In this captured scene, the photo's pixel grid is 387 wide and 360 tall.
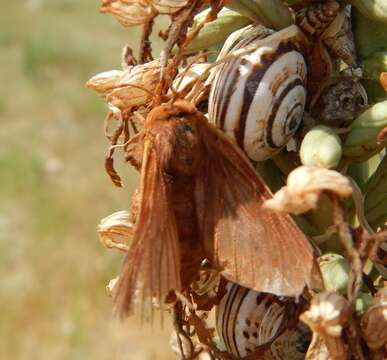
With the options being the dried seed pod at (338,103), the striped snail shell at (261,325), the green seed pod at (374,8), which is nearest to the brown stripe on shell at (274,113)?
the dried seed pod at (338,103)

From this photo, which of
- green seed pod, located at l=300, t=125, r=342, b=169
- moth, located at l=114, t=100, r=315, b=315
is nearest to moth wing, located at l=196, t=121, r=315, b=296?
moth, located at l=114, t=100, r=315, b=315

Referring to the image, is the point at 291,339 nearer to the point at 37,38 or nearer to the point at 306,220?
the point at 306,220

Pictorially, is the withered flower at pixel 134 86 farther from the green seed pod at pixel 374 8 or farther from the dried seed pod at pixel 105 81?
the green seed pod at pixel 374 8

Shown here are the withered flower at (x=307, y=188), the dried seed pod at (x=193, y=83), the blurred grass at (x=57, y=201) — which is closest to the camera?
the withered flower at (x=307, y=188)

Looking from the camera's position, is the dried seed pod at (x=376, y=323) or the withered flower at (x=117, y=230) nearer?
the dried seed pod at (x=376, y=323)

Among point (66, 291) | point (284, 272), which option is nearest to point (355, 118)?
point (284, 272)

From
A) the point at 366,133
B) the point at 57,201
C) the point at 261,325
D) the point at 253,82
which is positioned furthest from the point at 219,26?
the point at 57,201

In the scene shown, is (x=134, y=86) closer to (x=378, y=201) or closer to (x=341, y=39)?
(x=341, y=39)
